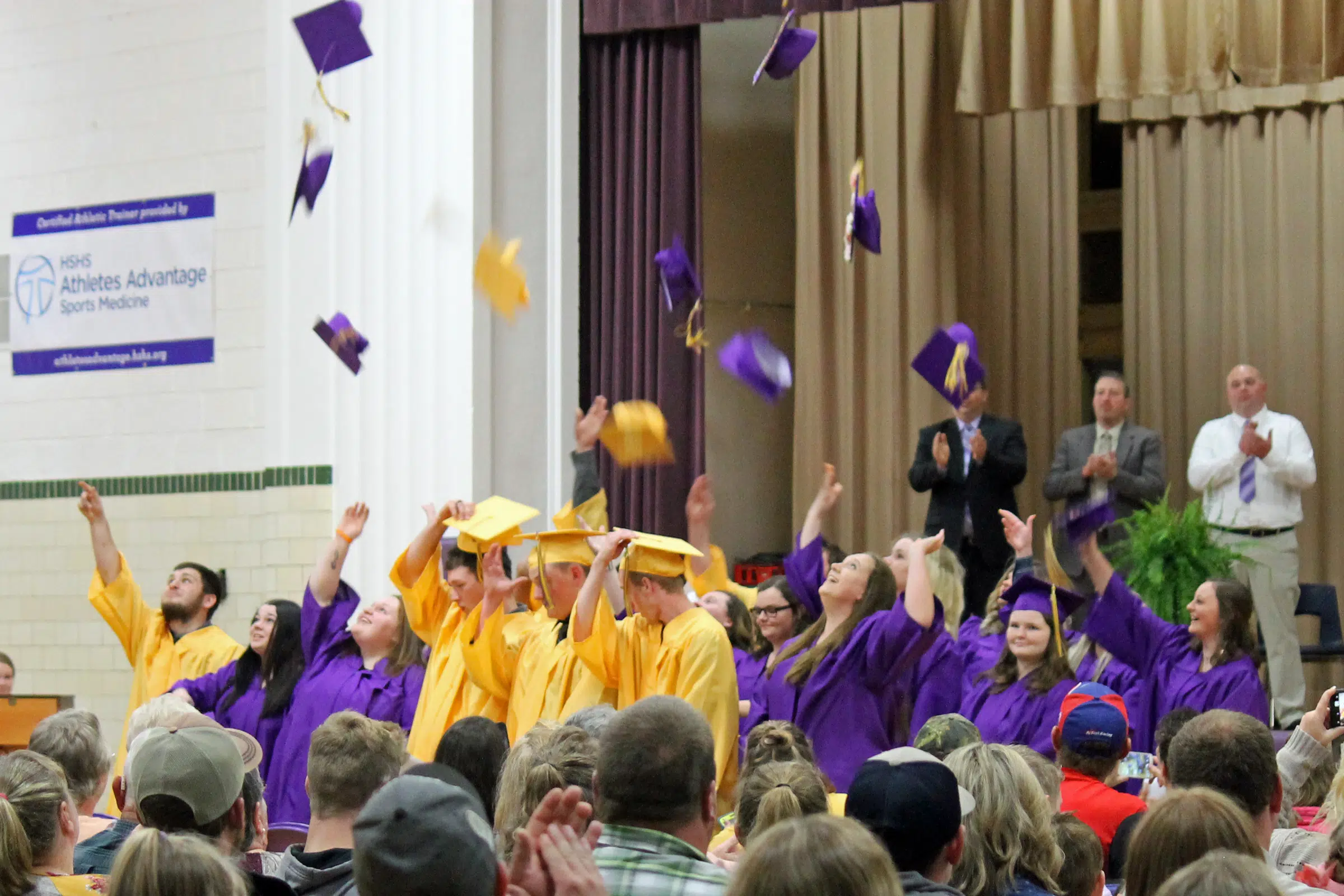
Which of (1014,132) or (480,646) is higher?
(1014,132)

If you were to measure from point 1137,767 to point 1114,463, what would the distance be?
118 inches

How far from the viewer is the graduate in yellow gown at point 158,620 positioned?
286 inches

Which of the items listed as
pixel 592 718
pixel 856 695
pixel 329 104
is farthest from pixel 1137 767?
pixel 329 104

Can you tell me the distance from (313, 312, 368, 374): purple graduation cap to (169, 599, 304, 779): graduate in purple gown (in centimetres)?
190

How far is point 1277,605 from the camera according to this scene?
7.86 meters

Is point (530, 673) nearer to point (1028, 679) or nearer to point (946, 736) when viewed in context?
point (1028, 679)

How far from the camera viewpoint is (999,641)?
6.48 m

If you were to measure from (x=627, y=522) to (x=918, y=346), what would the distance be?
1.90m

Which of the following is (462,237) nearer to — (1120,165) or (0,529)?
(0,529)

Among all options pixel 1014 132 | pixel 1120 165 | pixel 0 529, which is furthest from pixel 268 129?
pixel 1120 165

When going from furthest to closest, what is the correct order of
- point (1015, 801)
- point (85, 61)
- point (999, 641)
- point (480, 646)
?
point (85, 61), point (999, 641), point (480, 646), point (1015, 801)

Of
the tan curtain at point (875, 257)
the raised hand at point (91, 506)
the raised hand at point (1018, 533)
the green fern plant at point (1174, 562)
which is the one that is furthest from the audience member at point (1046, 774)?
the tan curtain at point (875, 257)

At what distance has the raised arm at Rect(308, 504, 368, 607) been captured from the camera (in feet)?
21.9

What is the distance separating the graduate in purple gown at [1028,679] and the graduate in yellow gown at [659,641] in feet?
2.84
